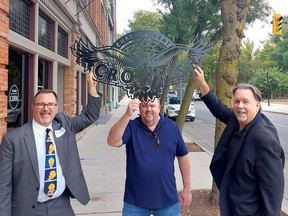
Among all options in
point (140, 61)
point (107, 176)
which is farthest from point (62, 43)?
point (140, 61)

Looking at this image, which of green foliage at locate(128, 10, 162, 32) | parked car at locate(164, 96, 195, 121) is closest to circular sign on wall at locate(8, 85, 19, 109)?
green foliage at locate(128, 10, 162, 32)

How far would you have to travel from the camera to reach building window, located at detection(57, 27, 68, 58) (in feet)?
28.2

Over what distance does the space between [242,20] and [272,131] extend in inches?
116

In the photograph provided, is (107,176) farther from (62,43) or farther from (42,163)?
(62,43)

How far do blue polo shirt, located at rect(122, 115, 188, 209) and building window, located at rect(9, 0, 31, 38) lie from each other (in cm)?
388

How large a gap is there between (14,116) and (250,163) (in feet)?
16.1

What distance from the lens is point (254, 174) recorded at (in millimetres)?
2174

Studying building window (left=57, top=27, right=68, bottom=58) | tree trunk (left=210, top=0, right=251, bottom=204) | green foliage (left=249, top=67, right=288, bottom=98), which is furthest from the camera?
green foliage (left=249, top=67, right=288, bottom=98)

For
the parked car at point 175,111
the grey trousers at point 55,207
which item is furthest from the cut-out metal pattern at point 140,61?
the parked car at point 175,111

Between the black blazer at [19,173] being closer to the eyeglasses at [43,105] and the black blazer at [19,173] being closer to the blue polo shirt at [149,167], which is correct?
the eyeglasses at [43,105]

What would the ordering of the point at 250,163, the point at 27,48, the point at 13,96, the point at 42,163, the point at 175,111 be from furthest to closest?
the point at 175,111
the point at 27,48
the point at 13,96
the point at 42,163
the point at 250,163

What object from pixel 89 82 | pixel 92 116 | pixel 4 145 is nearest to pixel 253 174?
pixel 92 116

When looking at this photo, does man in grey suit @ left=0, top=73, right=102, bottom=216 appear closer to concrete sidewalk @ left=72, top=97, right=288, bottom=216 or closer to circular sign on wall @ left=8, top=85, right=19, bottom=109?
concrete sidewalk @ left=72, top=97, right=288, bottom=216

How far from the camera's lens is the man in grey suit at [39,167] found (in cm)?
221
